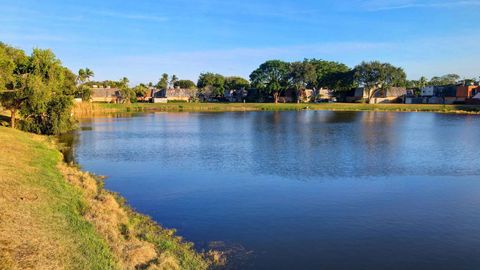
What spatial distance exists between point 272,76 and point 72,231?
14346 centimetres

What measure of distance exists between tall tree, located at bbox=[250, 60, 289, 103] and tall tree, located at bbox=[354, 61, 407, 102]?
26.0 metres

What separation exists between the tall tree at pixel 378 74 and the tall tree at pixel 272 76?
85.3 feet

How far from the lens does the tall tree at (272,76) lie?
151 m

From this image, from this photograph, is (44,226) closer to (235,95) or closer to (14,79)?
(14,79)

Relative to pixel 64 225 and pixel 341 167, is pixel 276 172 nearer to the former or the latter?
pixel 341 167

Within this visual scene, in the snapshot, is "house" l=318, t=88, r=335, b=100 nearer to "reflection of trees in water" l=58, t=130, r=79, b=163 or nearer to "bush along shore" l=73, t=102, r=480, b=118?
"bush along shore" l=73, t=102, r=480, b=118

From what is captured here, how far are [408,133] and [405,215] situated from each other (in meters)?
39.7

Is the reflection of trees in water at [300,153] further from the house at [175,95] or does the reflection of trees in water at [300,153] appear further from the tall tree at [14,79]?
the house at [175,95]

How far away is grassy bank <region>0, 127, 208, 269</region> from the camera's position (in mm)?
11172

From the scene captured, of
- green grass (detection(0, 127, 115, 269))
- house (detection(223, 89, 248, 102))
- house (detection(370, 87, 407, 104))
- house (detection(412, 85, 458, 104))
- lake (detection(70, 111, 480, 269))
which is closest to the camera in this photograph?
green grass (detection(0, 127, 115, 269))

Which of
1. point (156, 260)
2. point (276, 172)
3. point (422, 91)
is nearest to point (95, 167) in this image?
point (276, 172)

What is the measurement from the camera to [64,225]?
14.1 metres

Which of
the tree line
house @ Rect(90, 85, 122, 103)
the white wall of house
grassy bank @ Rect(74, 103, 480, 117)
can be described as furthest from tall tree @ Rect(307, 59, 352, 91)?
house @ Rect(90, 85, 122, 103)

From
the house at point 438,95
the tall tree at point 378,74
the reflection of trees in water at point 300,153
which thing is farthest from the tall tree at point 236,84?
the reflection of trees in water at point 300,153
